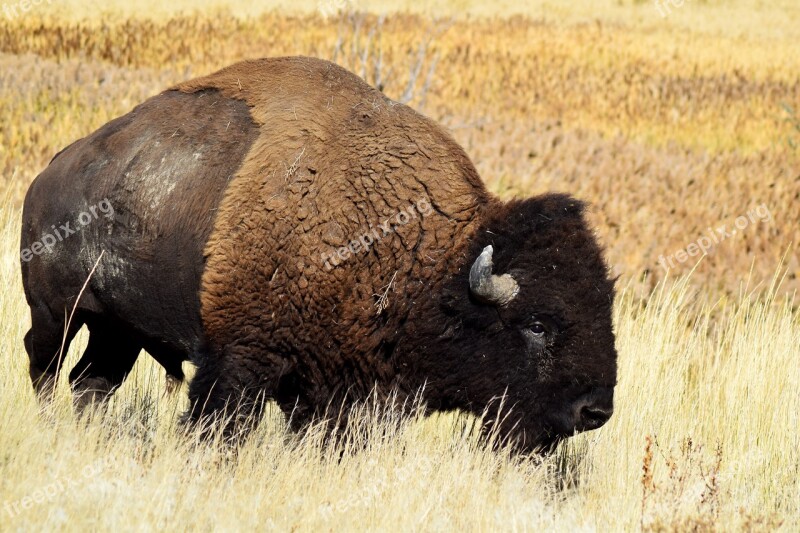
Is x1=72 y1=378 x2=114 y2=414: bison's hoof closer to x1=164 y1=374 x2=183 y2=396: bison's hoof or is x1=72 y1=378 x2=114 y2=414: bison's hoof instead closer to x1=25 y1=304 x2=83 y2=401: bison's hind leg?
x1=25 y1=304 x2=83 y2=401: bison's hind leg

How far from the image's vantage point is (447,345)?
211 inches

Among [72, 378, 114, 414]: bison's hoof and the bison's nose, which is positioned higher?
the bison's nose

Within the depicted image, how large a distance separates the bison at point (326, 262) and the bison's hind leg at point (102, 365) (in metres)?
0.58

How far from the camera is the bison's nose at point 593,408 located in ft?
16.5

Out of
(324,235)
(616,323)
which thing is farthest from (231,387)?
(616,323)

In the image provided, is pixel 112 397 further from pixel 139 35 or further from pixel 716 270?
pixel 139 35

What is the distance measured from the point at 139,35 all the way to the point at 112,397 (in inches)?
904

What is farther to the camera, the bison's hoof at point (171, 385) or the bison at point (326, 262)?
the bison's hoof at point (171, 385)

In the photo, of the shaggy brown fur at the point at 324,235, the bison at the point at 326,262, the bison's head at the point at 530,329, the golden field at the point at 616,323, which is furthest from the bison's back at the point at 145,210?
the bison's head at the point at 530,329

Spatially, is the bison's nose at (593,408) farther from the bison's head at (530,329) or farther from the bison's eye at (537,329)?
the bison's eye at (537,329)

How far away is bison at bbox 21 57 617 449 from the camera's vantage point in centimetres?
514

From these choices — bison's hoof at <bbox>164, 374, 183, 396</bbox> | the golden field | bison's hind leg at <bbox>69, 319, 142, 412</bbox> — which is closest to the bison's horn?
the golden field

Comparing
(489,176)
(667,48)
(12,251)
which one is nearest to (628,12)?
(667,48)

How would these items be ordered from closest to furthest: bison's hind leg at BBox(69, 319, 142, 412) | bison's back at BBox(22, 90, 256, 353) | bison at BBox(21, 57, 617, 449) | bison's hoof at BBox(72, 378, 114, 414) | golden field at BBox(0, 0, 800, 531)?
1. golden field at BBox(0, 0, 800, 531)
2. bison at BBox(21, 57, 617, 449)
3. bison's back at BBox(22, 90, 256, 353)
4. bison's hoof at BBox(72, 378, 114, 414)
5. bison's hind leg at BBox(69, 319, 142, 412)
